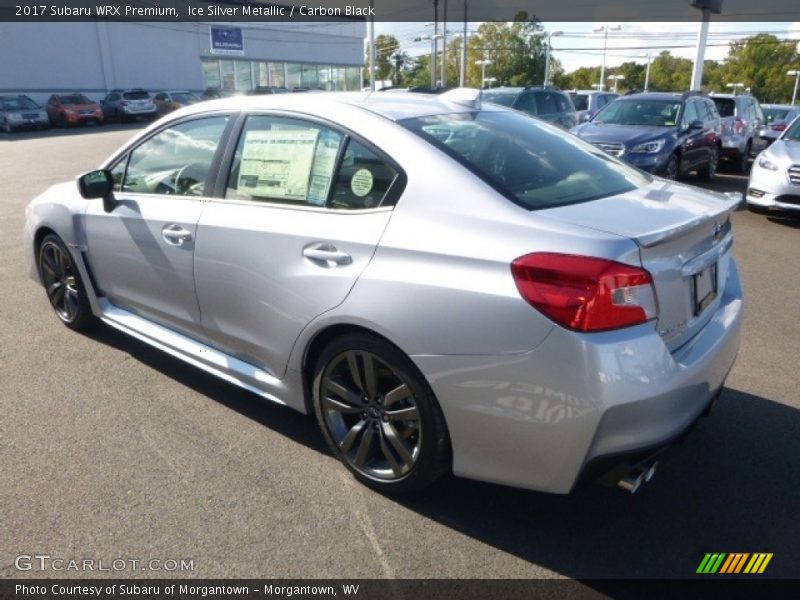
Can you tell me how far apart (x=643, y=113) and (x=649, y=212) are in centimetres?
987

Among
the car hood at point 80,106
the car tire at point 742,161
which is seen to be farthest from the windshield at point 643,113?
the car hood at point 80,106

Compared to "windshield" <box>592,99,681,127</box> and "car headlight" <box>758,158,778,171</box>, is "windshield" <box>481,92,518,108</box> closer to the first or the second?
"windshield" <box>592,99,681,127</box>

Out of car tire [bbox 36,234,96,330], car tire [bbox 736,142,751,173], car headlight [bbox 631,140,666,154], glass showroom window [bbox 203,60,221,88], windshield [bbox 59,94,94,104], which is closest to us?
car tire [bbox 36,234,96,330]

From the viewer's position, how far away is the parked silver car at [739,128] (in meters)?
14.0

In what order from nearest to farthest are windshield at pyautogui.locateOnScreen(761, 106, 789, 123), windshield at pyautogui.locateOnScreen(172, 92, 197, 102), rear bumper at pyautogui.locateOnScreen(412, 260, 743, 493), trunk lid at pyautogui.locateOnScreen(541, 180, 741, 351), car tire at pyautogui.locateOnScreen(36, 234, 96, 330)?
rear bumper at pyautogui.locateOnScreen(412, 260, 743, 493) < trunk lid at pyautogui.locateOnScreen(541, 180, 741, 351) < car tire at pyautogui.locateOnScreen(36, 234, 96, 330) < windshield at pyautogui.locateOnScreen(761, 106, 789, 123) < windshield at pyautogui.locateOnScreen(172, 92, 197, 102)

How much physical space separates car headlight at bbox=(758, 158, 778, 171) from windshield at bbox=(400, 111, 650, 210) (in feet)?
21.7

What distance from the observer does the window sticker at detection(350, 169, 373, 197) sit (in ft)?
9.28

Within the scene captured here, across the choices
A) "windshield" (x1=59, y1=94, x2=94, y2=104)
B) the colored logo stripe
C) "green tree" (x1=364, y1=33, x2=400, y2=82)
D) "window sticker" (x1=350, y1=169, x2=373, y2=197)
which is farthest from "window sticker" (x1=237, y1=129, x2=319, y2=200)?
"green tree" (x1=364, y1=33, x2=400, y2=82)

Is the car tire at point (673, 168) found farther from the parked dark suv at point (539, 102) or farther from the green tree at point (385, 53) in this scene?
the green tree at point (385, 53)

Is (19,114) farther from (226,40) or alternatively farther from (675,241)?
(675,241)

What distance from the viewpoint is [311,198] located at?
2996mm

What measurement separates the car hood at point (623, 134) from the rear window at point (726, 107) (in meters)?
5.05

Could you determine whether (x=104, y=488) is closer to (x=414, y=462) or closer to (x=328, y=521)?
(x=328, y=521)

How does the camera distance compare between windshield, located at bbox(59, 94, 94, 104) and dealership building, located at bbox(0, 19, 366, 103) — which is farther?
dealership building, located at bbox(0, 19, 366, 103)
